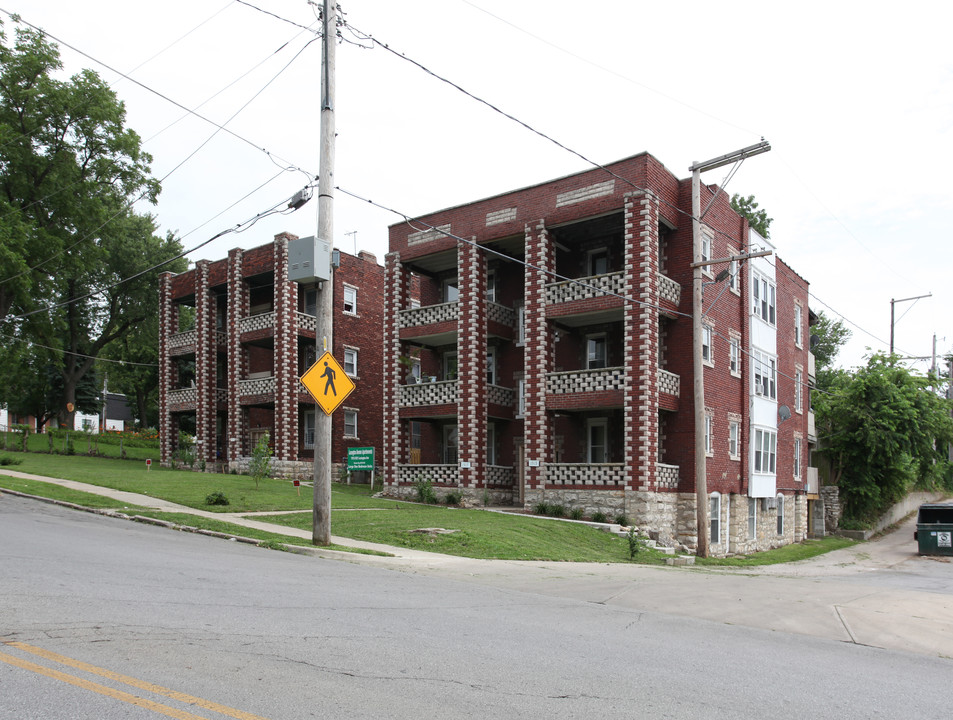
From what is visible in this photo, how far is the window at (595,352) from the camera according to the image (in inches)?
1126

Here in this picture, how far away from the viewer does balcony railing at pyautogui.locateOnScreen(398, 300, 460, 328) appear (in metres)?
30.1

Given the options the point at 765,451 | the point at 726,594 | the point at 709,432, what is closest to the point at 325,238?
the point at 726,594

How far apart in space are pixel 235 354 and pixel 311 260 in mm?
24239

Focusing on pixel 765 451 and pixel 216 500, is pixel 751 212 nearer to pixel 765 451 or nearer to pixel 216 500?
pixel 765 451

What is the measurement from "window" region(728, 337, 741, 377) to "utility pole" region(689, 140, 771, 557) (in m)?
8.35

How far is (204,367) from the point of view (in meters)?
39.2

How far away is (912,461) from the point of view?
40344mm

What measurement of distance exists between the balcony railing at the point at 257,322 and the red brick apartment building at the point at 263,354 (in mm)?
47

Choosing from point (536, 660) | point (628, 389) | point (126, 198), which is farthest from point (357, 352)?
point (536, 660)

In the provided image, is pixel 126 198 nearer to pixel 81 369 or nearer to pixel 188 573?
pixel 81 369

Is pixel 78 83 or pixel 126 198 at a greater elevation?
pixel 78 83

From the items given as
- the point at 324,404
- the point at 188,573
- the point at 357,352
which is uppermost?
the point at 357,352

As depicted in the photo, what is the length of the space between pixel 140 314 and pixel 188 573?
1851 inches

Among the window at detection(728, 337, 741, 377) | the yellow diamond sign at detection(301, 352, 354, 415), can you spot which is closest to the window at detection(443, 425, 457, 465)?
the window at detection(728, 337, 741, 377)
